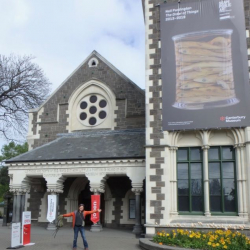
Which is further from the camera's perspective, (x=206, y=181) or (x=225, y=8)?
(x=225, y=8)

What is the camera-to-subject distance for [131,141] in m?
19.4

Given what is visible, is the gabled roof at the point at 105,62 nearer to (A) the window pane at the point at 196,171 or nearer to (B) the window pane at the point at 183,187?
(A) the window pane at the point at 196,171

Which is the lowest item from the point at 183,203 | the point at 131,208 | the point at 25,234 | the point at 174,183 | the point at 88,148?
the point at 25,234

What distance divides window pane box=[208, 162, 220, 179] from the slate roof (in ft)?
10.6

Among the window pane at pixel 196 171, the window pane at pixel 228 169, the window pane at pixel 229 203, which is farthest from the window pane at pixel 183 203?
the window pane at pixel 228 169

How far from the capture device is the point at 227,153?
49.3 feet

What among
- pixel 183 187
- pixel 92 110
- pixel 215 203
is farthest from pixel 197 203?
pixel 92 110

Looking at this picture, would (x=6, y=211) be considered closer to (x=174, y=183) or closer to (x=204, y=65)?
(x=174, y=183)

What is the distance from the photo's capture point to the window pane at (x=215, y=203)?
573 inches

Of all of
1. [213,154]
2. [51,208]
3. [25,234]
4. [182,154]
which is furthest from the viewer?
[51,208]

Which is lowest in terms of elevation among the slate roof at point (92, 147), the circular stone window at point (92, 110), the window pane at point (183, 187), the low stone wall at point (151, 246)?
the low stone wall at point (151, 246)

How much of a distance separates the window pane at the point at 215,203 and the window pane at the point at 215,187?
0.20 metres

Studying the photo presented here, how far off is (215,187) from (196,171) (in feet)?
3.31

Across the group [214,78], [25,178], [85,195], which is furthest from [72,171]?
[214,78]
